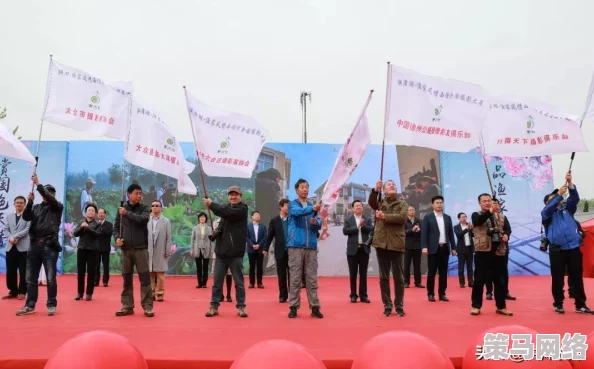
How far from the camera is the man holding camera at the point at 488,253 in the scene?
687 centimetres

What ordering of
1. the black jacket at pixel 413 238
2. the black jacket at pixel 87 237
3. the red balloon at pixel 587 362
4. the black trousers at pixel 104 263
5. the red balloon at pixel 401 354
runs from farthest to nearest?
the black jacket at pixel 413 238
the black trousers at pixel 104 263
the black jacket at pixel 87 237
the red balloon at pixel 587 362
the red balloon at pixel 401 354

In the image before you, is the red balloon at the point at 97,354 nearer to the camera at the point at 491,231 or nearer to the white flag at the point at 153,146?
the white flag at the point at 153,146

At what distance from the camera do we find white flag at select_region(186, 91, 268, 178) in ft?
22.0

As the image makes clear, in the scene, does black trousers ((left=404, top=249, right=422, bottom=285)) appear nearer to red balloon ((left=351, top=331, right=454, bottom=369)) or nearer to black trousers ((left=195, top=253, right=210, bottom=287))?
black trousers ((left=195, top=253, right=210, bottom=287))

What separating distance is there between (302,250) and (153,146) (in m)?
2.42

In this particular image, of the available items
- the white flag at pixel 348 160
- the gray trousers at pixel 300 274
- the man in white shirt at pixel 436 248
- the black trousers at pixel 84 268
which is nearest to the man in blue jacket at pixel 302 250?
the gray trousers at pixel 300 274

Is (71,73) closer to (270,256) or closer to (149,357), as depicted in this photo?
(149,357)

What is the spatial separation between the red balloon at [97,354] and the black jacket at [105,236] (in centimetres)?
699

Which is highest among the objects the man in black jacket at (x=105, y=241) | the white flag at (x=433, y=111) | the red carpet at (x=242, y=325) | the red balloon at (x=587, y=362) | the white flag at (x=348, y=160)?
the white flag at (x=433, y=111)

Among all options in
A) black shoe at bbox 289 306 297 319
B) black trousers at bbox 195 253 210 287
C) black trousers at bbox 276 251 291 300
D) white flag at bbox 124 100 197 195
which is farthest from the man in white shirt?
black trousers at bbox 195 253 210 287

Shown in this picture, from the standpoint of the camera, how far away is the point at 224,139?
682cm

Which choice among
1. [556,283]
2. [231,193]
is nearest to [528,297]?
[556,283]

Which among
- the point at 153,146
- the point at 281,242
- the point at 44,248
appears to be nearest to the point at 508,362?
the point at 153,146

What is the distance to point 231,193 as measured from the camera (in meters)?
7.02
